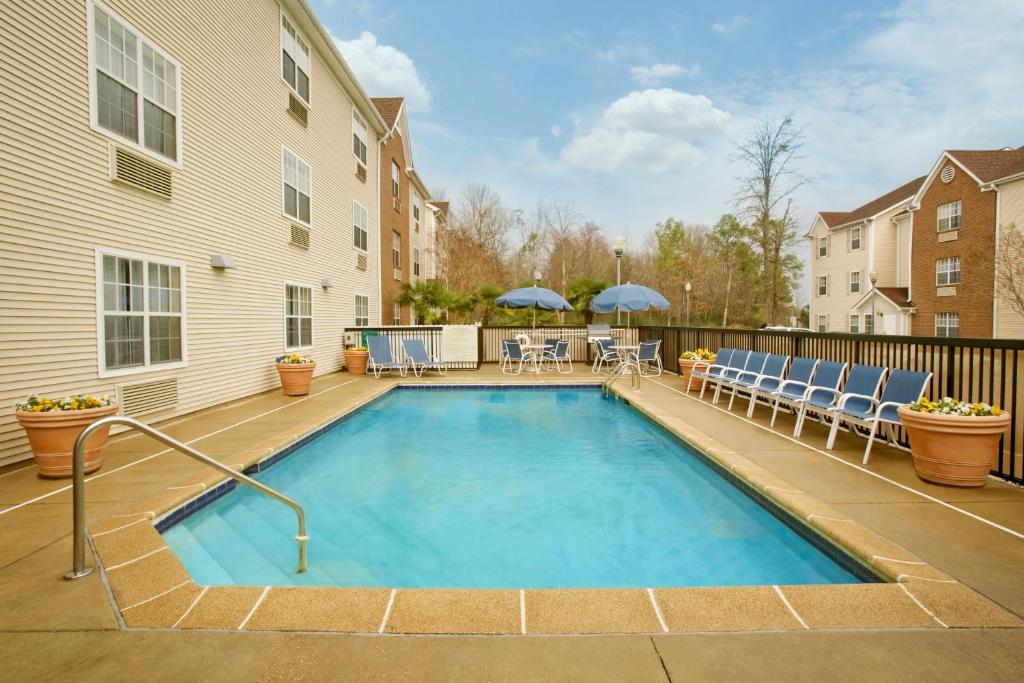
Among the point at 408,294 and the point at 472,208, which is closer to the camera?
the point at 408,294

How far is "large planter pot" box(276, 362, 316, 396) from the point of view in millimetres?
8961

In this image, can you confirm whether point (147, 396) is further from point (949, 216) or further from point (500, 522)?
point (949, 216)

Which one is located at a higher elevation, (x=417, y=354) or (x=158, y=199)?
(x=158, y=199)

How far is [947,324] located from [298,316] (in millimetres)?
24142

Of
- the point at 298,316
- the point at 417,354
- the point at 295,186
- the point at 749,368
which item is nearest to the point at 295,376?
the point at 298,316

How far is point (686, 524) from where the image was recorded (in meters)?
4.20

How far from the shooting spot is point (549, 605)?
240 cm

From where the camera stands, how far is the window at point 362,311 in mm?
15117

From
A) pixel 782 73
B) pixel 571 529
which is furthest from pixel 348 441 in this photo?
pixel 782 73

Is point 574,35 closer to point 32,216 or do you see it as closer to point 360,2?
point 360,2

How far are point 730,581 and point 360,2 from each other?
1522 centimetres

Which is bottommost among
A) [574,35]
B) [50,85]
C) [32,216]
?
[32,216]

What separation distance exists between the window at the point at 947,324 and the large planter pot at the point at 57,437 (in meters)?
25.9

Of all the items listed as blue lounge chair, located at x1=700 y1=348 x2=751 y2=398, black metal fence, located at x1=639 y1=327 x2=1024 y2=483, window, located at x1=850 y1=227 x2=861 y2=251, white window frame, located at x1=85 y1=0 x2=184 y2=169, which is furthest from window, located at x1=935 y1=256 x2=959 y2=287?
white window frame, located at x1=85 y1=0 x2=184 y2=169
